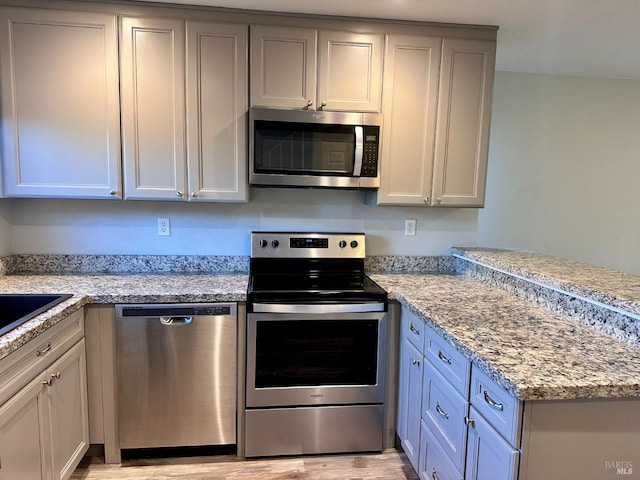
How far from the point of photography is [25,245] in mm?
2443

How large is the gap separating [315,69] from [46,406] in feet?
6.83

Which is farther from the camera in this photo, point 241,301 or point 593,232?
point 593,232

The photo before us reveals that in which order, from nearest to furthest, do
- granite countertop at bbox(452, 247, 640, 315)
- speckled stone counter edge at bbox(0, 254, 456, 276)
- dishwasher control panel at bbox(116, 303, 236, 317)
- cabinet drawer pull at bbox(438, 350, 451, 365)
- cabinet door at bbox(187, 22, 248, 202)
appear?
granite countertop at bbox(452, 247, 640, 315), cabinet drawer pull at bbox(438, 350, 451, 365), dishwasher control panel at bbox(116, 303, 236, 317), cabinet door at bbox(187, 22, 248, 202), speckled stone counter edge at bbox(0, 254, 456, 276)

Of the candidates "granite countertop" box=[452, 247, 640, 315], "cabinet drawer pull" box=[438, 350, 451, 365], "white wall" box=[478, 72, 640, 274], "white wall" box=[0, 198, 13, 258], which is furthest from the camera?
"white wall" box=[478, 72, 640, 274]

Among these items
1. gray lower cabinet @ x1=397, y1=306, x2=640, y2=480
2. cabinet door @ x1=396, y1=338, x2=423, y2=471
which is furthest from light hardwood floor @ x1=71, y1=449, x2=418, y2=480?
gray lower cabinet @ x1=397, y1=306, x2=640, y2=480

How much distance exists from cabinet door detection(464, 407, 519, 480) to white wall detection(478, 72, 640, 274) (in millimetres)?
2386

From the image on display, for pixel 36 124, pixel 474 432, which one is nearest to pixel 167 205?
pixel 36 124

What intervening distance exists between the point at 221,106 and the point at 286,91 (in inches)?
14.8

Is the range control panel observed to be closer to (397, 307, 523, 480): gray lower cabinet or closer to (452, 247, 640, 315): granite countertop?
(397, 307, 523, 480): gray lower cabinet

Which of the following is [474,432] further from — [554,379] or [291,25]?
[291,25]

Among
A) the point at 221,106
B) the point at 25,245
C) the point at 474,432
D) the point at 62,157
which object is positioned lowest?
the point at 474,432

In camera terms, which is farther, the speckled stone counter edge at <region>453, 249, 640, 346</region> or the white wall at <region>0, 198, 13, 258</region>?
the white wall at <region>0, 198, 13, 258</region>

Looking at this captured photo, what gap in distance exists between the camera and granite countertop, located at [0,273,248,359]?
1.96m

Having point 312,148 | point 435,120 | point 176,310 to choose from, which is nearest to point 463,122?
point 435,120
